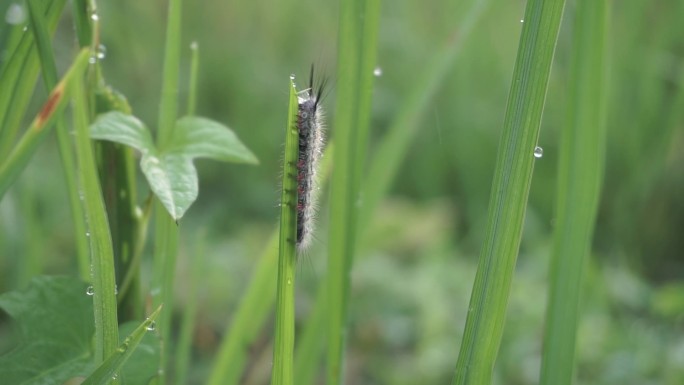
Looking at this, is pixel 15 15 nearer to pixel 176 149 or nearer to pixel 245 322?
pixel 176 149

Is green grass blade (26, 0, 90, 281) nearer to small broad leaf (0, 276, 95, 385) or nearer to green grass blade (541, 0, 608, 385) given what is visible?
small broad leaf (0, 276, 95, 385)

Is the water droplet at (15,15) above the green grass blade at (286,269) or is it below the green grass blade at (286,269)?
above

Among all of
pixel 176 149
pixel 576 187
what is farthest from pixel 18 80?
pixel 576 187

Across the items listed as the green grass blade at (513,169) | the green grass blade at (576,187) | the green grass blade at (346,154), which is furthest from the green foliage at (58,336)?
the green grass blade at (576,187)

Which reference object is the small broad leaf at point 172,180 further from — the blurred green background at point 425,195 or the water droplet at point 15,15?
the blurred green background at point 425,195

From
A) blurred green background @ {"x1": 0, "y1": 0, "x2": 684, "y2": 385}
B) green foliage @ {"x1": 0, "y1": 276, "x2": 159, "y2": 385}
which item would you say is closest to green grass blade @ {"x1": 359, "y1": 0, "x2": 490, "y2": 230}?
blurred green background @ {"x1": 0, "y1": 0, "x2": 684, "y2": 385}

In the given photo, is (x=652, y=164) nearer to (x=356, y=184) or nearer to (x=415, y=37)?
(x=415, y=37)
